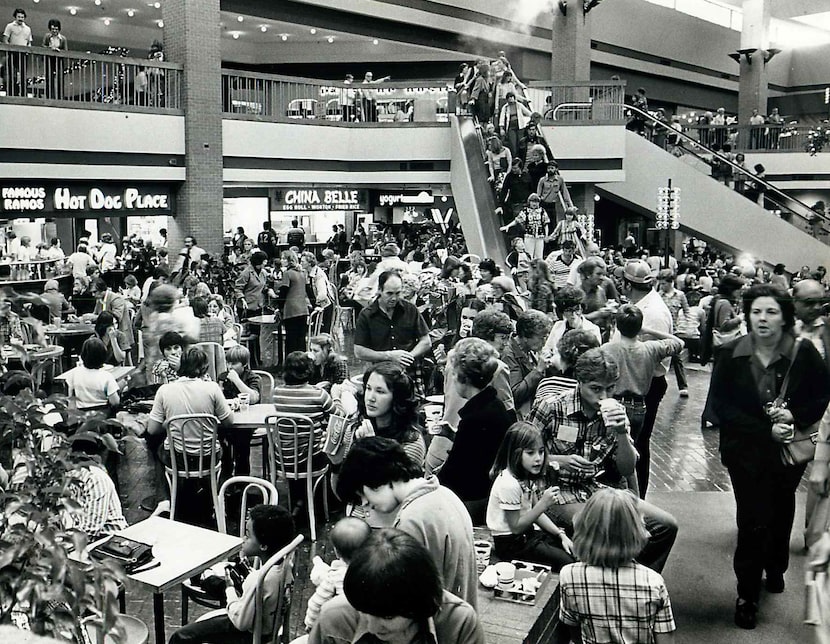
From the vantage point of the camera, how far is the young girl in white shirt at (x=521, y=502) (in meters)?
4.22

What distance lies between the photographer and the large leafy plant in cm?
203

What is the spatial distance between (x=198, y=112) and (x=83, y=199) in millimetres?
2949

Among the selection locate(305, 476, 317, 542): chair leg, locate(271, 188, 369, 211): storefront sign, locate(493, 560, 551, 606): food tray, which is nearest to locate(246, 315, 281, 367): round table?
locate(305, 476, 317, 542): chair leg

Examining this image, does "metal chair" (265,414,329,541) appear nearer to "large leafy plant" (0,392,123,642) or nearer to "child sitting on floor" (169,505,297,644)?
"child sitting on floor" (169,505,297,644)

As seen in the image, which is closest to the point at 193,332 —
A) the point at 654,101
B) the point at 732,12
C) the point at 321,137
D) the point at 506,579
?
the point at 506,579

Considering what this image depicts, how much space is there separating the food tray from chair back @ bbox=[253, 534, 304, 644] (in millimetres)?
884

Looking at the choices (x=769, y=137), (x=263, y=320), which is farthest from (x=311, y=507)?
(x=769, y=137)

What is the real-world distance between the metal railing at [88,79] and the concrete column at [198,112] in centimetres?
33

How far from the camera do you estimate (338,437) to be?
18.9 ft

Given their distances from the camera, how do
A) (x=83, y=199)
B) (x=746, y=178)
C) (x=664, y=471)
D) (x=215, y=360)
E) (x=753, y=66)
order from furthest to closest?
(x=753, y=66) → (x=746, y=178) → (x=83, y=199) → (x=215, y=360) → (x=664, y=471)

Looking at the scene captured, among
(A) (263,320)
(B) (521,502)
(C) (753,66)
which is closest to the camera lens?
(B) (521,502)

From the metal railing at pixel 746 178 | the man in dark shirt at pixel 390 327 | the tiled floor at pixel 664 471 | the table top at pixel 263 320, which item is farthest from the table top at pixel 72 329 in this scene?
the metal railing at pixel 746 178

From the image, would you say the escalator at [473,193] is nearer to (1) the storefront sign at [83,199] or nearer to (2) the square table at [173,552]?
(1) the storefront sign at [83,199]

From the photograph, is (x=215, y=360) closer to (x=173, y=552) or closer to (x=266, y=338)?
(x=173, y=552)
